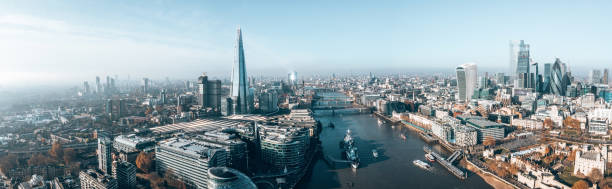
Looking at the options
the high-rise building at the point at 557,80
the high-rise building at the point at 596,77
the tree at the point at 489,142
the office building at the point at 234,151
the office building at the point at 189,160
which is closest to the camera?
the office building at the point at 189,160

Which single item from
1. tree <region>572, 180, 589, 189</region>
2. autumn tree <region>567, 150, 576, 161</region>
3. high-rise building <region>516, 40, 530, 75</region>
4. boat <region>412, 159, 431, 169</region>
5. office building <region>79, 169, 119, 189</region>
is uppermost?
high-rise building <region>516, 40, 530, 75</region>

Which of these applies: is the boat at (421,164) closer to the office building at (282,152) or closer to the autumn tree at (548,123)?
the office building at (282,152)

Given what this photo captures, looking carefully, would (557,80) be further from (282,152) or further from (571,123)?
(282,152)

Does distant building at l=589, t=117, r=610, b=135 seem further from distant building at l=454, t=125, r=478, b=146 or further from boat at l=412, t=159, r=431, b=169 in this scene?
boat at l=412, t=159, r=431, b=169

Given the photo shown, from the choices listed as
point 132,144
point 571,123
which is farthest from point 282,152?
point 571,123

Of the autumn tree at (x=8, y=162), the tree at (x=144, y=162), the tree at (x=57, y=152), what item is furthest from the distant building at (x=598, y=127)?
the autumn tree at (x=8, y=162)

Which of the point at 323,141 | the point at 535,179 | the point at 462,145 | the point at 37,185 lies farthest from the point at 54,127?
the point at 535,179

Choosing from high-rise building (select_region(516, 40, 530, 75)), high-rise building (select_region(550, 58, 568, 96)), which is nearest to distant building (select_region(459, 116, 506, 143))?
high-rise building (select_region(550, 58, 568, 96))
